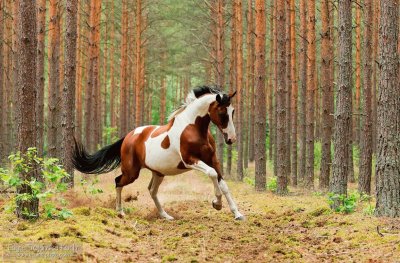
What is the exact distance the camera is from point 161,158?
898cm

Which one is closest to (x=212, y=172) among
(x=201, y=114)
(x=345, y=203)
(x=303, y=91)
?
(x=201, y=114)

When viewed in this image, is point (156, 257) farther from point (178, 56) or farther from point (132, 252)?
point (178, 56)

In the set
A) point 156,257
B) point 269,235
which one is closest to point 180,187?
point 269,235

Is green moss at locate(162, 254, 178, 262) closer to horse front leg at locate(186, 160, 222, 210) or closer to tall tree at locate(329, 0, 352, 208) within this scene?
horse front leg at locate(186, 160, 222, 210)

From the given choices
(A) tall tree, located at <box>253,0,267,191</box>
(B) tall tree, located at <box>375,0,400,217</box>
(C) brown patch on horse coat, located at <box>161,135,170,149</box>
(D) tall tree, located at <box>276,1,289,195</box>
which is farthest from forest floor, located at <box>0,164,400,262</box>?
(A) tall tree, located at <box>253,0,267,191</box>

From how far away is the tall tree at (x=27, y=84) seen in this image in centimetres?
716

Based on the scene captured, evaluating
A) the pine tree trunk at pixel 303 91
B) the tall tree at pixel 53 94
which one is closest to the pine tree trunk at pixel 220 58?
the pine tree trunk at pixel 303 91

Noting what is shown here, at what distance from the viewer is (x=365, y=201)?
10500 mm

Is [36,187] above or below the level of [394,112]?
below

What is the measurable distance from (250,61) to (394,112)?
19400 mm

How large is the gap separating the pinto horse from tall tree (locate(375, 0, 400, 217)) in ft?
7.92

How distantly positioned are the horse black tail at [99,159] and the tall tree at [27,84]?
300cm

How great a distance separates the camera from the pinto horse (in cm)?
851

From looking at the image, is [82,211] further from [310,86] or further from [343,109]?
[310,86]
